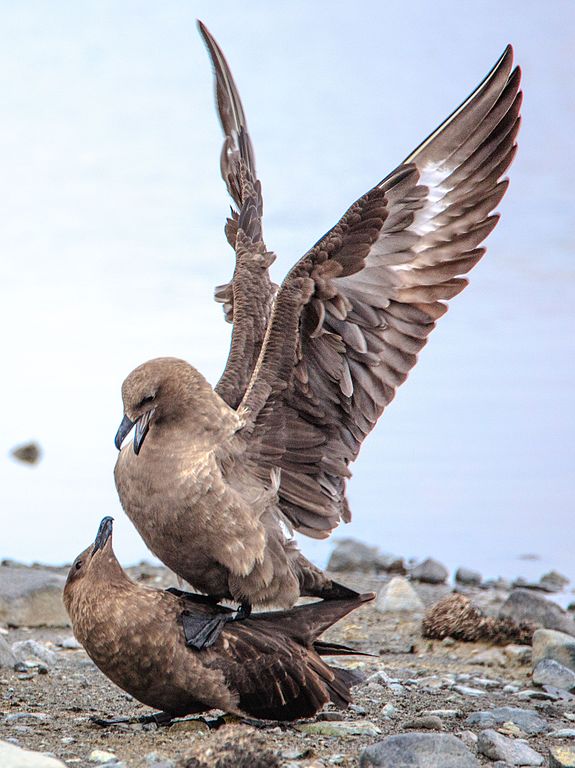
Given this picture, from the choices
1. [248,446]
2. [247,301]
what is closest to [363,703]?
[248,446]

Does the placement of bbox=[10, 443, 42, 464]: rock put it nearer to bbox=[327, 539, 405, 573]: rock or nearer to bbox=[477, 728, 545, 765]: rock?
bbox=[327, 539, 405, 573]: rock

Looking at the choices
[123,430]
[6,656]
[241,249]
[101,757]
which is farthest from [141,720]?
[241,249]

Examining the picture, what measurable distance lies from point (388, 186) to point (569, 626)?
4.65m

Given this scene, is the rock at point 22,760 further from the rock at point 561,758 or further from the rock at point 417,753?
the rock at point 561,758

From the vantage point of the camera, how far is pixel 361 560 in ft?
42.4

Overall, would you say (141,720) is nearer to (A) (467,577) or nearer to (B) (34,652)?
(B) (34,652)

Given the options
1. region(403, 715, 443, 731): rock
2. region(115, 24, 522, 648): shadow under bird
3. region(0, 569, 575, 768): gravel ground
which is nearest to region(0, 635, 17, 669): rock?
region(0, 569, 575, 768): gravel ground

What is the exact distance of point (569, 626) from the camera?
9531 mm

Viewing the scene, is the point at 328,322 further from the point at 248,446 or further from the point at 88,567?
the point at 88,567

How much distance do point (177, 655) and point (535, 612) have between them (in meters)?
4.62

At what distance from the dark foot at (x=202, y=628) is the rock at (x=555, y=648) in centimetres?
307

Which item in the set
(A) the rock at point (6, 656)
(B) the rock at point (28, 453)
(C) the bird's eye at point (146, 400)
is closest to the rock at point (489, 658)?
(A) the rock at point (6, 656)

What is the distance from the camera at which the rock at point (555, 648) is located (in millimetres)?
8312

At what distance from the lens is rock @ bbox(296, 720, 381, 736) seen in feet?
19.5
